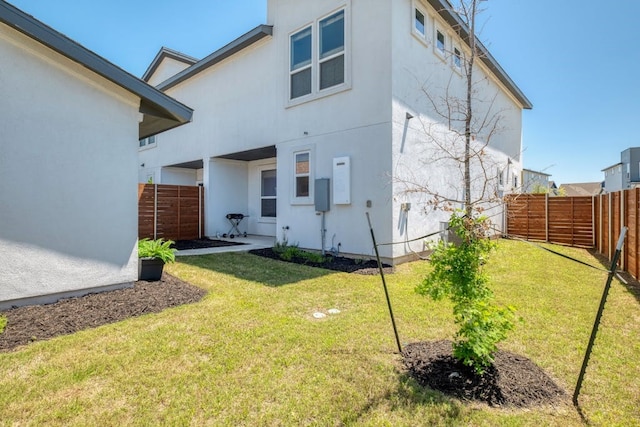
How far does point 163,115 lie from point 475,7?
220 inches

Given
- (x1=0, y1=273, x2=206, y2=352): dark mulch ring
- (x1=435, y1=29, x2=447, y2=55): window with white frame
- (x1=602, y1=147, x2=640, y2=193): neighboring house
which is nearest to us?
(x1=0, y1=273, x2=206, y2=352): dark mulch ring

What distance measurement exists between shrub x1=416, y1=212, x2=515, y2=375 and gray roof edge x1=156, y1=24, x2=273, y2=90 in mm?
9929

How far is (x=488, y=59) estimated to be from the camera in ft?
39.6

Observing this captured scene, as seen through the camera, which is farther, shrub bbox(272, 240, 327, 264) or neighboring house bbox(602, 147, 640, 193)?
neighboring house bbox(602, 147, 640, 193)

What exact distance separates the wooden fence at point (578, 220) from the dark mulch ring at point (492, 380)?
6.47 m

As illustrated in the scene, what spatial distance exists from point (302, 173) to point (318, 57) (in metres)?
3.26

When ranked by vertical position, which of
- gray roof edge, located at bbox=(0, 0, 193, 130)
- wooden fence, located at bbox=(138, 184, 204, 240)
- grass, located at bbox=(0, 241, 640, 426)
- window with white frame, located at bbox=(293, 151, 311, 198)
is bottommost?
grass, located at bbox=(0, 241, 640, 426)

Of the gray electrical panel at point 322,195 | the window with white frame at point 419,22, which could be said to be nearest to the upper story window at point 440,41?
the window with white frame at point 419,22

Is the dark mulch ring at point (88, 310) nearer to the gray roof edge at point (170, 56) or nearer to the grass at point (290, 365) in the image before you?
the grass at point (290, 365)

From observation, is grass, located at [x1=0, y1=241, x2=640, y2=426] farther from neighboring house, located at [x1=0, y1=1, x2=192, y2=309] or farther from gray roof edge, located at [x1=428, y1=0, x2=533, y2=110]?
gray roof edge, located at [x1=428, y1=0, x2=533, y2=110]

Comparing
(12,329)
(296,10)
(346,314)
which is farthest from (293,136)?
(12,329)

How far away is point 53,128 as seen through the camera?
15.4ft

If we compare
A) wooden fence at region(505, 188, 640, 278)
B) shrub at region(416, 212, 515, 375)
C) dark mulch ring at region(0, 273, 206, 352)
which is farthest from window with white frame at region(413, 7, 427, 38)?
dark mulch ring at region(0, 273, 206, 352)

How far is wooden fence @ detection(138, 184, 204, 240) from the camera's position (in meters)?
11.5
